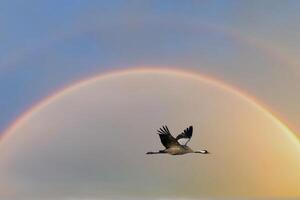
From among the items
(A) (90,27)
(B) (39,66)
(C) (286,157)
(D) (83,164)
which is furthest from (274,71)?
(B) (39,66)

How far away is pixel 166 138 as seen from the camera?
116 inches

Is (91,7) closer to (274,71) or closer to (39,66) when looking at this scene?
(39,66)

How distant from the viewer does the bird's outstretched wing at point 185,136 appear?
289cm

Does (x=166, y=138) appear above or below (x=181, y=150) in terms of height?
above

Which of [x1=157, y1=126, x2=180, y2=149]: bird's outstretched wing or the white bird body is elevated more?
[x1=157, y1=126, x2=180, y2=149]: bird's outstretched wing

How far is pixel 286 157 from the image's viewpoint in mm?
2885

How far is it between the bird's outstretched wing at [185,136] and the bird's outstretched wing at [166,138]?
40 mm

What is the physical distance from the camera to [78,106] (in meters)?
3.06

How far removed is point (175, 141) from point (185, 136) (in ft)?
0.37

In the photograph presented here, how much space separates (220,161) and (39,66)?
1.89 metres

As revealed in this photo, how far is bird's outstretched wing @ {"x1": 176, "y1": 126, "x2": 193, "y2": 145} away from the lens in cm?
289

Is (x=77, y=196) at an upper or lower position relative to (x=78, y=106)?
lower

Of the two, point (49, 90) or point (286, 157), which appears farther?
point (49, 90)

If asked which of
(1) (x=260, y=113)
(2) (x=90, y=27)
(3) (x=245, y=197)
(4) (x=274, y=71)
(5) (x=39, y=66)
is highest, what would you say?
(2) (x=90, y=27)
